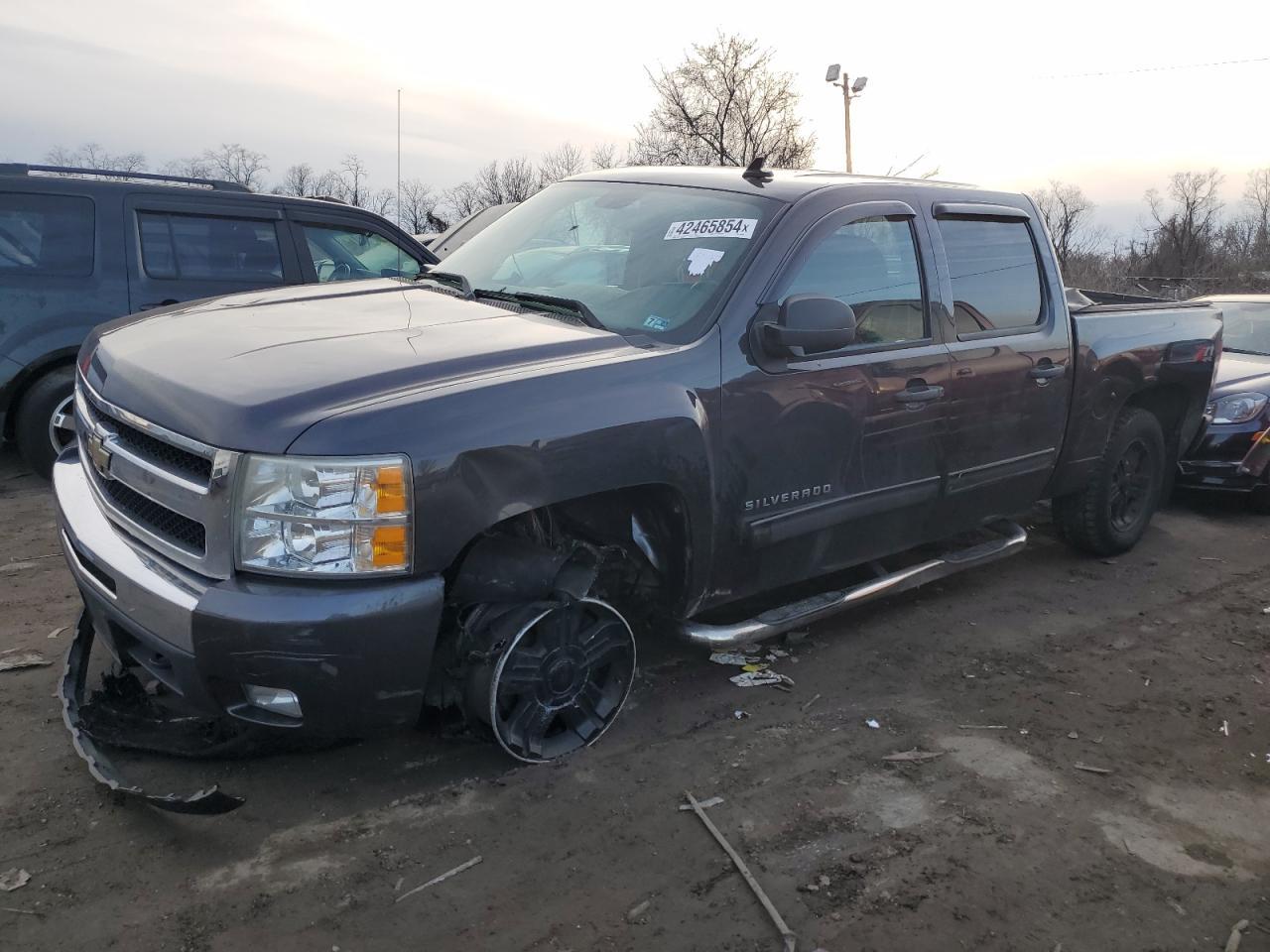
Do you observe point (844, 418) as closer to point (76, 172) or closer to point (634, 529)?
point (634, 529)

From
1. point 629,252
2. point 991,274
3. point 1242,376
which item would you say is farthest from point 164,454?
point 1242,376

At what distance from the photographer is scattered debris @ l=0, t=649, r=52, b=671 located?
366 cm

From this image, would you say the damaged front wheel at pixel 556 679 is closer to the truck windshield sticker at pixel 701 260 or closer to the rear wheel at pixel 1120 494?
the truck windshield sticker at pixel 701 260

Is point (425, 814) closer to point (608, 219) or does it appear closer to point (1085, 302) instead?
point (608, 219)

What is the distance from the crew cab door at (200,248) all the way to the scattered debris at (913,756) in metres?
4.86

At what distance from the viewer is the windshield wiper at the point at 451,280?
3910mm

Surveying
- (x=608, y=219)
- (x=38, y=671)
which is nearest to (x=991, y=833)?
(x=608, y=219)

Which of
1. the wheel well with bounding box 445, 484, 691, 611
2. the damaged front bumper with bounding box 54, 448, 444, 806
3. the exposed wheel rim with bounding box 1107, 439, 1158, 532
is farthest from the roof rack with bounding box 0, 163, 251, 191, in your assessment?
the exposed wheel rim with bounding box 1107, 439, 1158, 532

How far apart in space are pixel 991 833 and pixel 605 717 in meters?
1.23

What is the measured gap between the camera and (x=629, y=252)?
3760mm

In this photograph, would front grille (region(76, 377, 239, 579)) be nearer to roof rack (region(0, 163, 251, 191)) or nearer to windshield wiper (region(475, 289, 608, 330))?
windshield wiper (region(475, 289, 608, 330))

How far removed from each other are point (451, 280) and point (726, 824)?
2346 millimetres

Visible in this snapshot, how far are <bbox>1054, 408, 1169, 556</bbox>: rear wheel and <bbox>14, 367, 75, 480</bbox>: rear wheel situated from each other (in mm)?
5663

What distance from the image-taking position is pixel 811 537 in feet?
12.1
